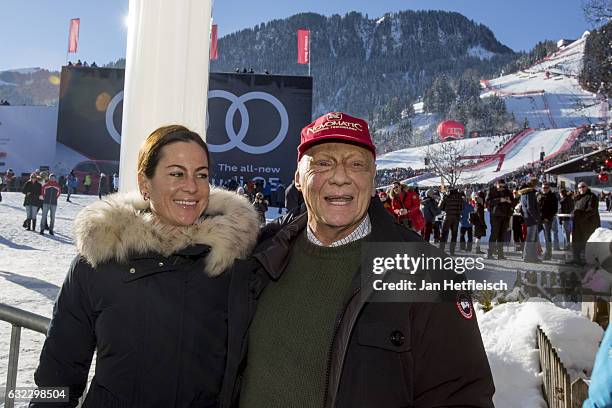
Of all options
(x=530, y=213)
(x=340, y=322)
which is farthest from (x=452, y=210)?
(x=340, y=322)

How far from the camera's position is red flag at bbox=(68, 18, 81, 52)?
3862 centimetres

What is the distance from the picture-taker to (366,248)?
1.57 meters

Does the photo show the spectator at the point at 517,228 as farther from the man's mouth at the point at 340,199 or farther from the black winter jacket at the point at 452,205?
the man's mouth at the point at 340,199

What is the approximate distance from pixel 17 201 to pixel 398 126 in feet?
380

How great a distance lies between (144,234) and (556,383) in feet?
7.48

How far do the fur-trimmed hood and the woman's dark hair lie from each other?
147 millimetres

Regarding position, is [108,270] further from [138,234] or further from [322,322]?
[322,322]

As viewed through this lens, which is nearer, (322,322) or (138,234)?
(322,322)

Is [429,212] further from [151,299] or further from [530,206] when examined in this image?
[151,299]

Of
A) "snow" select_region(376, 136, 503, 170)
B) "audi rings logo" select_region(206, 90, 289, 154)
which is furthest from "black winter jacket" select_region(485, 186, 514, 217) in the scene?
"snow" select_region(376, 136, 503, 170)

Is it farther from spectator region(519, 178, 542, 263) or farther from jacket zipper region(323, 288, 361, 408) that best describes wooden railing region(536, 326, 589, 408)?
spectator region(519, 178, 542, 263)

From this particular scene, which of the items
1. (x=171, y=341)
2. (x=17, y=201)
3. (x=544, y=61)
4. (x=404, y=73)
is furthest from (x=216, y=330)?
(x=404, y=73)

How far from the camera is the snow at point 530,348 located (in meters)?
2.97

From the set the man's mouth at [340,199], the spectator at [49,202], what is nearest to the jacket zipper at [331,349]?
the man's mouth at [340,199]
